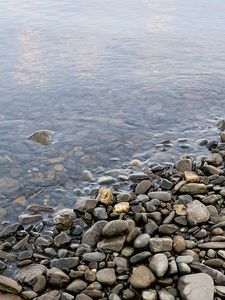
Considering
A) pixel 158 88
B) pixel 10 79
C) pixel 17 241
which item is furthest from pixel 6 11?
pixel 17 241

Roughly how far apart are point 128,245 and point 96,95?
24.3 ft

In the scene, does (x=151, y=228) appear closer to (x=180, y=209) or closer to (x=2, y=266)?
(x=180, y=209)

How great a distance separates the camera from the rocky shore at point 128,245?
512 centimetres

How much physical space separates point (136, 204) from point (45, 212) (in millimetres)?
1598

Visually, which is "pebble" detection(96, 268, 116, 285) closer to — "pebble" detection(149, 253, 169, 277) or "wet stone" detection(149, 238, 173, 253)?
"pebble" detection(149, 253, 169, 277)

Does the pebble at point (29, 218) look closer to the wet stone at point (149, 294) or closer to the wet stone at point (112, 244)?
the wet stone at point (112, 244)

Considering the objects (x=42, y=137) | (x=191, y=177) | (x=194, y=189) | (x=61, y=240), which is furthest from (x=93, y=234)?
(x=42, y=137)

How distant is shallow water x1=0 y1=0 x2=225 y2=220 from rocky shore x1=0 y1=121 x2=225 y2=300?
903 mm

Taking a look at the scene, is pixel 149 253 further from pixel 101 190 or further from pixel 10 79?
pixel 10 79

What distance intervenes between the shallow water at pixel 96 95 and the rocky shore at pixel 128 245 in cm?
90

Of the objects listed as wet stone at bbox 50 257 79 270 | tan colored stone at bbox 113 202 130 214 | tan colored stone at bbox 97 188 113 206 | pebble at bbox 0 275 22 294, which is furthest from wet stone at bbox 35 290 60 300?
tan colored stone at bbox 97 188 113 206

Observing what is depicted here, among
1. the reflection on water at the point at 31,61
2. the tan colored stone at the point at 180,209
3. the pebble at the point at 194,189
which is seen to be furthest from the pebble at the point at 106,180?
the reflection on water at the point at 31,61

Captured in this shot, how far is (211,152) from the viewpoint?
29.4 ft

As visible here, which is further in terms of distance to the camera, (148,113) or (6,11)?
(6,11)
